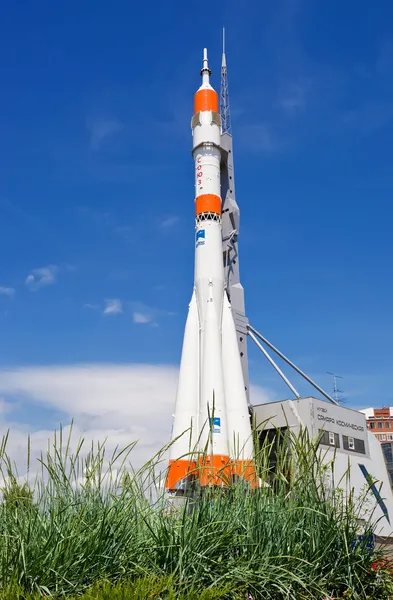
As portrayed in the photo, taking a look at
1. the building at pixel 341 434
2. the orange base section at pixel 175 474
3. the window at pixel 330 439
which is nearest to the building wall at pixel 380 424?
the building at pixel 341 434

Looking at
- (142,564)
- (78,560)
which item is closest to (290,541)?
(142,564)

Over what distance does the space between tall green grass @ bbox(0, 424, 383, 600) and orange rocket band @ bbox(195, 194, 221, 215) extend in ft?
69.5

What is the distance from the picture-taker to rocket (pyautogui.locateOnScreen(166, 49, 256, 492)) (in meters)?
24.0

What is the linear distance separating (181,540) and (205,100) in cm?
2767

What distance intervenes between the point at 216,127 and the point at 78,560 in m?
26.7

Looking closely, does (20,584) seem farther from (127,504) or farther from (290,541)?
(290,541)

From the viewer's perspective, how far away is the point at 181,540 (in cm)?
569

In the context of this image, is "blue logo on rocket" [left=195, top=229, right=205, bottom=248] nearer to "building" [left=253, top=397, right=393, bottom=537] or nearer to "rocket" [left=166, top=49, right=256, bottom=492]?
"rocket" [left=166, top=49, right=256, bottom=492]

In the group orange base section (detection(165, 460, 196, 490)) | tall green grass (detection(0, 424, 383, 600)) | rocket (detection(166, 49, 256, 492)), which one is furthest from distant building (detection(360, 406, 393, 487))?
tall green grass (detection(0, 424, 383, 600))

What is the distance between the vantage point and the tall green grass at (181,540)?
5348mm

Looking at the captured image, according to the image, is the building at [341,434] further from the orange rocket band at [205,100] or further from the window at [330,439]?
the orange rocket band at [205,100]

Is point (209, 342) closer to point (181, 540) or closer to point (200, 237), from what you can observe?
point (200, 237)

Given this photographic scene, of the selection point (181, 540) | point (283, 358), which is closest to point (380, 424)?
point (283, 358)

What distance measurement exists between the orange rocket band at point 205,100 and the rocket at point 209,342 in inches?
20.4
